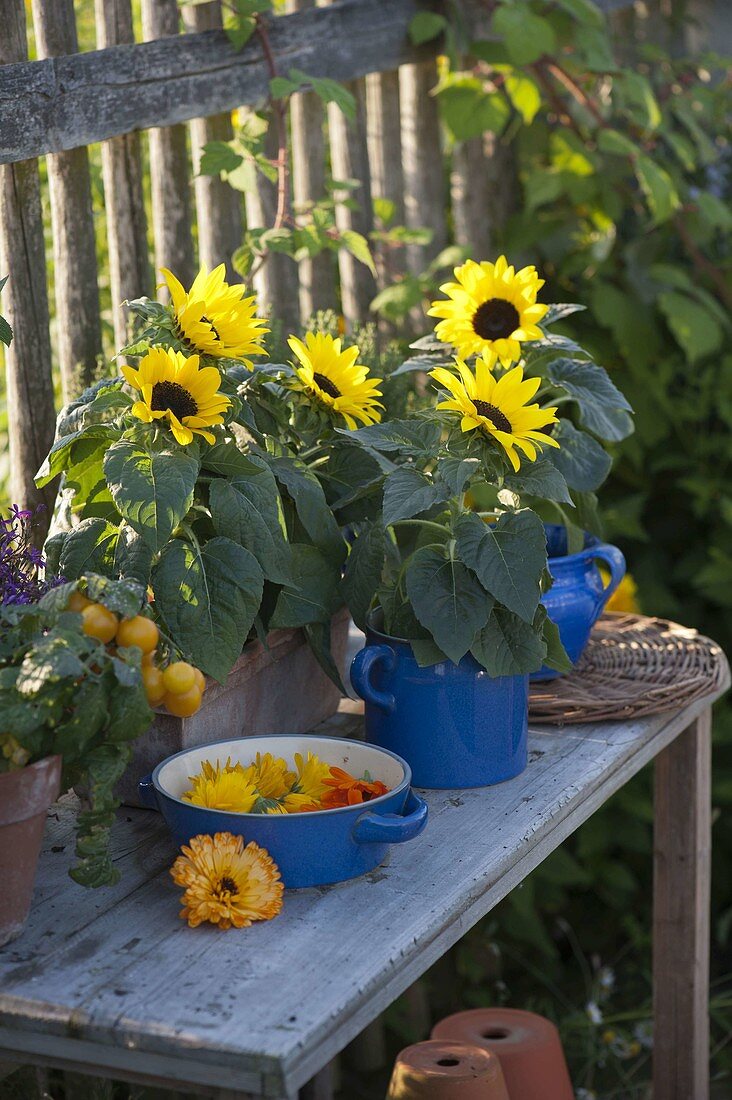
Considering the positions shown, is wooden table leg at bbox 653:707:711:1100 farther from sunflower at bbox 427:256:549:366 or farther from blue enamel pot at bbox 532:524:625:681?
sunflower at bbox 427:256:549:366

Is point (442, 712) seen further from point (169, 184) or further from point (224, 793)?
point (169, 184)

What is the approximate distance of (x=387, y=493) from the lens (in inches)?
50.3

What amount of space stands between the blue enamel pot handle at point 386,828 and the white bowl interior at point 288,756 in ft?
0.27

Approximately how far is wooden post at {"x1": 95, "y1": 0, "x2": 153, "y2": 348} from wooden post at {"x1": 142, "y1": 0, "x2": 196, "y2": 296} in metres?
0.05

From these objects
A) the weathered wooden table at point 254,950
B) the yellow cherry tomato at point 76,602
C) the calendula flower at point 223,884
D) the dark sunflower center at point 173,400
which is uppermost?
the dark sunflower center at point 173,400

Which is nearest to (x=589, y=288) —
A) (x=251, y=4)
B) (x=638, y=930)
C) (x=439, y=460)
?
(x=251, y=4)

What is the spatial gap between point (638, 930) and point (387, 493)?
5.59ft

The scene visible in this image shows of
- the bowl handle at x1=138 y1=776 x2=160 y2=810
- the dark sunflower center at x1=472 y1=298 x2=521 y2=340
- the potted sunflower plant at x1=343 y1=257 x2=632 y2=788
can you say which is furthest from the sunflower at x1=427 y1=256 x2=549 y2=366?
the bowl handle at x1=138 y1=776 x2=160 y2=810

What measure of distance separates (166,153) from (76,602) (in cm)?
92

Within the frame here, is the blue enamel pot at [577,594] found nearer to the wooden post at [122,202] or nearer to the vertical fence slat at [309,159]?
the wooden post at [122,202]

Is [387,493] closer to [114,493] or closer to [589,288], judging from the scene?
[114,493]

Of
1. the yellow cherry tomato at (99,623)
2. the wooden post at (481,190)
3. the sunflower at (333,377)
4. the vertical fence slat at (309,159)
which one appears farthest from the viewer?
the wooden post at (481,190)

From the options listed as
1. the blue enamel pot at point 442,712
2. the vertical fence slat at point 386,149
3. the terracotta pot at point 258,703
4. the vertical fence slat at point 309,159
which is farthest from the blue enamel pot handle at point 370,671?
the vertical fence slat at point 386,149

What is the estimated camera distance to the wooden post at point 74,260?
5.38 feet
